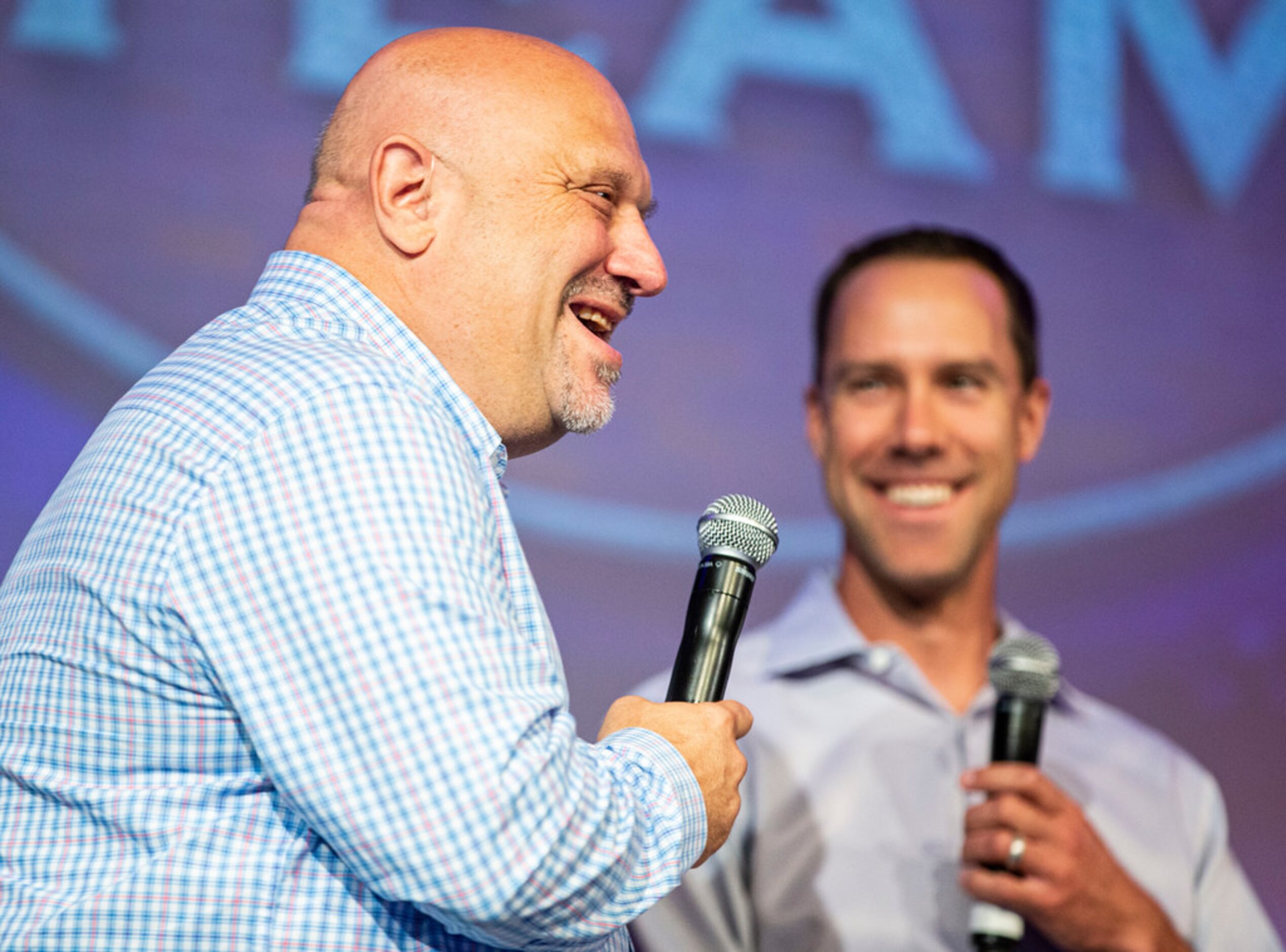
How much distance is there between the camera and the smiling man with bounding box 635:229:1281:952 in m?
2.05

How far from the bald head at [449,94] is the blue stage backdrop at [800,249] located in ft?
3.50

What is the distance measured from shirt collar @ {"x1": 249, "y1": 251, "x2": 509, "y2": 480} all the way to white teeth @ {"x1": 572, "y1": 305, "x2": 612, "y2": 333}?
198 millimetres

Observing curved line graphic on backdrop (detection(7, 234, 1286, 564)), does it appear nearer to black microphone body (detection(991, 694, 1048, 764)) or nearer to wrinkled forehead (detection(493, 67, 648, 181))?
black microphone body (detection(991, 694, 1048, 764))

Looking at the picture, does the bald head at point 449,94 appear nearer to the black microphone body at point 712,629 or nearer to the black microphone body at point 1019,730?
the black microphone body at point 712,629

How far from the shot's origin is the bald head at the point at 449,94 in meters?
1.39

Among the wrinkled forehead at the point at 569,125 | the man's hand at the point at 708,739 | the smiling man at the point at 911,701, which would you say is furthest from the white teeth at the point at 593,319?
the smiling man at the point at 911,701

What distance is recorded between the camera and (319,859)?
41.5 inches

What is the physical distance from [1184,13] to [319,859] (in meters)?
2.80

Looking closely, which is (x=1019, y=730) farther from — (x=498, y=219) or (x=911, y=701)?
(x=498, y=219)

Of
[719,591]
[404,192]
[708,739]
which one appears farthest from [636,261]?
[708,739]

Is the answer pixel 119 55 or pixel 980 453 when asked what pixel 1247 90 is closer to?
pixel 980 453

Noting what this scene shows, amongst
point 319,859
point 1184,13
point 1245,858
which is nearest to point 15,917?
point 319,859

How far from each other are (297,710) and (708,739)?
382mm

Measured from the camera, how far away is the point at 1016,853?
1.82m
